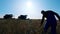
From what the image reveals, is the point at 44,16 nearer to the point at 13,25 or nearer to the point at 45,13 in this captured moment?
the point at 45,13

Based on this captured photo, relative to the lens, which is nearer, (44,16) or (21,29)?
(44,16)

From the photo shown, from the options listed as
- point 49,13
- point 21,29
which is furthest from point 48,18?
point 21,29

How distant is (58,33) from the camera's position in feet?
37.2

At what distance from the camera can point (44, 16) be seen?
9508mm

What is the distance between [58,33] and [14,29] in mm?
2518

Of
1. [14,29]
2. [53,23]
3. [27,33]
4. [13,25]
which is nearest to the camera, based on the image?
[53,23]

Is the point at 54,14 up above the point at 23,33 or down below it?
above

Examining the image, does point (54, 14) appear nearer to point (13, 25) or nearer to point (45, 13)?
point (45, 13)

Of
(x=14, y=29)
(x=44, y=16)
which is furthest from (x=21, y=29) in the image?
(x=44, y=16)

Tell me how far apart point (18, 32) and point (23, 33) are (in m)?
0.39

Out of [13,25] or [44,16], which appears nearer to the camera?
[44,16]

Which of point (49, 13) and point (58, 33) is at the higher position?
point (49, 13)

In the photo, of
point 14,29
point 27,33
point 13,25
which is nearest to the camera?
point 27,33

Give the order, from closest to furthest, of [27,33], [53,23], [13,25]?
[53,23], [27,33], [13,25]
